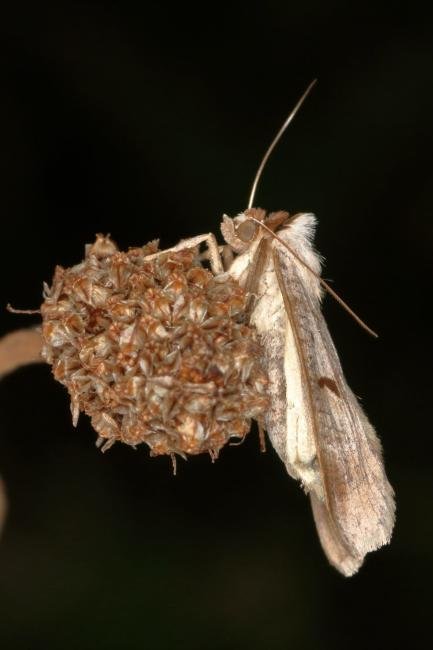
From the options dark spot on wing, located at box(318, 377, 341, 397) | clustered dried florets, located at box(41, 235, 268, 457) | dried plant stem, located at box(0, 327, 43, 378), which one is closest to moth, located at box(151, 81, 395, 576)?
dark spot on wing, located at box(318, 377, 341, 397)

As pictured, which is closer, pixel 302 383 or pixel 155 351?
pixel 155 351

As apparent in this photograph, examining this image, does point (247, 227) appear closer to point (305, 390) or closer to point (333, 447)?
point (305, 390)

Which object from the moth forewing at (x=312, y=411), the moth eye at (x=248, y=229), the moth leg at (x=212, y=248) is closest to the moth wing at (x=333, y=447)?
the moth forewing at (x=312, y=411)

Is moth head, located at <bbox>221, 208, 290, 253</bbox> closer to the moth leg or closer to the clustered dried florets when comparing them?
the moth leg

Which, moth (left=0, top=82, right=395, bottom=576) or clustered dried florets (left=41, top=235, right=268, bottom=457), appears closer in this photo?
clustered dried florets (left=41, top=235, right=268, bottom=457)

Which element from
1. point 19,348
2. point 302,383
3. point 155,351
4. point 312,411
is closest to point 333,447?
point 312,411

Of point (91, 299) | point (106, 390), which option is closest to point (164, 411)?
point (106, 390)

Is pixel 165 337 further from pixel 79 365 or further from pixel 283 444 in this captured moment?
pixel 283 444
